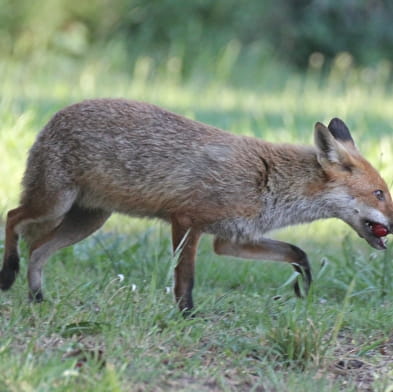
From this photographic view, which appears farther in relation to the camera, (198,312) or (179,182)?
(179,182)

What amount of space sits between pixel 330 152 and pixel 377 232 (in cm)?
64

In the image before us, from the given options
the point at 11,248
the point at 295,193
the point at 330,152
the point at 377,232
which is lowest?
the point at 11,248

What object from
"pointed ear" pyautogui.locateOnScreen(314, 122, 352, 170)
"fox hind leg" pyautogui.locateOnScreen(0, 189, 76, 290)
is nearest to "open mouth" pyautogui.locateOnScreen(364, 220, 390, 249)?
"pointed ear" pyautogui.locateOnScreen(314, 122, 352, 170)

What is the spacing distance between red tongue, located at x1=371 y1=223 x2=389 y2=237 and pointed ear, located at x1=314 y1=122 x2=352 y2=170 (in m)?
0.44

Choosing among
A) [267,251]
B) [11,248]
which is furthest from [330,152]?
[11,248]

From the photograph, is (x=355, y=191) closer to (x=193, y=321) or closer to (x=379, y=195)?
(x=379, y=195)

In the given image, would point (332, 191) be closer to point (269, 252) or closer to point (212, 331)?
point (269, 252)

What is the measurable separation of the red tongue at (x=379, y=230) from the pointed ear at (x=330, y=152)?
1.44ft

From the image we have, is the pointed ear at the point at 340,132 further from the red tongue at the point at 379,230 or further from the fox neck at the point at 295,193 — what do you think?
the red tongue at the point at 379,230

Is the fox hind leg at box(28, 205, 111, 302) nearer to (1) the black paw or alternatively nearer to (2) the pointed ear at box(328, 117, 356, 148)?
(1) the black paw

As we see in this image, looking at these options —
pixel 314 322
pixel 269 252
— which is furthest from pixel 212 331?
pixel 269 252

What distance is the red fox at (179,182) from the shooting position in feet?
18.9

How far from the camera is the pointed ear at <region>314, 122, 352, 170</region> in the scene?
236 inches

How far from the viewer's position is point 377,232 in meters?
5.95
